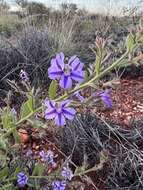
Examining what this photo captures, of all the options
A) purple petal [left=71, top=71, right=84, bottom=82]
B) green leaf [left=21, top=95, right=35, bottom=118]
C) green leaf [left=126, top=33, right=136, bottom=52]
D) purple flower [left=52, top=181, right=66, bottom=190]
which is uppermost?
green leaf [left=126, top=33, right=136, bottom=52]

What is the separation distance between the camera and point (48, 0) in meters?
18.7

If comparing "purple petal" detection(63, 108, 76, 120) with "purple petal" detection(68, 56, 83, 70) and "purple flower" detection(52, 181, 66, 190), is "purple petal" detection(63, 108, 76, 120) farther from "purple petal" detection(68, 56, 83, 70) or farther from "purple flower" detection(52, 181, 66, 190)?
"purple flower" detection(52, 181, 66, 190)

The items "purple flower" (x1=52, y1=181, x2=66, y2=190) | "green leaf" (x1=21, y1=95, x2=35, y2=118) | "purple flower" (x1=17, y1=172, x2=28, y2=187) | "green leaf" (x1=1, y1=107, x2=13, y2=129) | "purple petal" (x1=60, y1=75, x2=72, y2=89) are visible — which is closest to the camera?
"purple petal" (x1=60, y1=75, x2=72, y2=89)

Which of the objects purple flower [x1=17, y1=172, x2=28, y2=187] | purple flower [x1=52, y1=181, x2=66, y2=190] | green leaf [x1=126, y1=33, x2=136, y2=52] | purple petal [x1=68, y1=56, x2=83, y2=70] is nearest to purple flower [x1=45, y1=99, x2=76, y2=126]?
purple petal [x1=68, y1=56, x2=83, y2=70]

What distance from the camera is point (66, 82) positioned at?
1409mm

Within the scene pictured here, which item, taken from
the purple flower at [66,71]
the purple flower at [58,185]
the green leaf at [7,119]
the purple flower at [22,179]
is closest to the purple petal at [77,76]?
the purple flower at [66,71]

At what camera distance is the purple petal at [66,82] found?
141 centimetres

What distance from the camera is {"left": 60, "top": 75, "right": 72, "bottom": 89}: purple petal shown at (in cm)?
141

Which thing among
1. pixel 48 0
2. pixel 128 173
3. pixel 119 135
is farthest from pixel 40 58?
pixel 48 0

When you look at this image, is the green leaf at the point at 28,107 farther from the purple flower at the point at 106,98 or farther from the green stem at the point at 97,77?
the purple flower at the point at 106,98

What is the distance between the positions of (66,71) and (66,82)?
34 mm

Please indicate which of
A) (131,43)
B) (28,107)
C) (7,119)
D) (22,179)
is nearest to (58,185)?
(22,179)

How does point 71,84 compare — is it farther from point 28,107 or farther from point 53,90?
point 28,107

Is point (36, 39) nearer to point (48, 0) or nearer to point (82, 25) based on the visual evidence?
point (82, 25)
